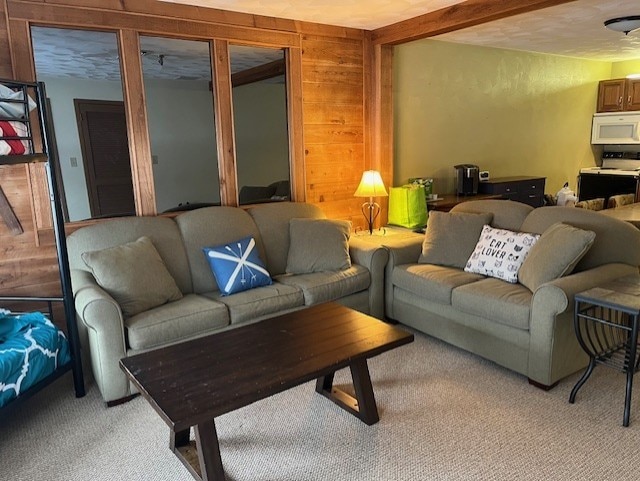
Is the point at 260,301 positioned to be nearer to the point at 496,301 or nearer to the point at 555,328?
the point at 496,301

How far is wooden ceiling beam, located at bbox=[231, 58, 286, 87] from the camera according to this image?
380 centimetres

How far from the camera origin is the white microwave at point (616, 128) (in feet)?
21.4

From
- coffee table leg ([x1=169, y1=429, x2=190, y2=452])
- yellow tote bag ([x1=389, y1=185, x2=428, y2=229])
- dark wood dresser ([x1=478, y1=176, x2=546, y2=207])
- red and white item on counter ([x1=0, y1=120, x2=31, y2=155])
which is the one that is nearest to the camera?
coffee table leg ([x1=169, y1=429, x2=190, y2=452])

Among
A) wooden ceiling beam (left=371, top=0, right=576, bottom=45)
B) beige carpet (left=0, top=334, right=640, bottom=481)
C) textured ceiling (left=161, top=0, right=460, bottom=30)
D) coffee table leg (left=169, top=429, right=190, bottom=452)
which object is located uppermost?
textured ceiling (left=161, top=0, right=460, bottom=30)

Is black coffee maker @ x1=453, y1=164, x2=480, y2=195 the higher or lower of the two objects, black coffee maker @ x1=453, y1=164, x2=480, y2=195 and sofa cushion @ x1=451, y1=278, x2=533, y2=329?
the higher

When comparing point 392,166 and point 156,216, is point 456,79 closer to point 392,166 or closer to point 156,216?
point 392,166

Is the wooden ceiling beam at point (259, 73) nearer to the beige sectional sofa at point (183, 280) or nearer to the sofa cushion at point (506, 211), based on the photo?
the beige sectional sofa at point (183, 280)

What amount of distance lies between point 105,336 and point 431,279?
6.92ft

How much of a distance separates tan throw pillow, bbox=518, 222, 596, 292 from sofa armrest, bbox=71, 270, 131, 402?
2.43 meters

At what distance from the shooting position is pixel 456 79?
518 cm

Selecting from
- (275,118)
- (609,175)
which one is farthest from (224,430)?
(609,175)

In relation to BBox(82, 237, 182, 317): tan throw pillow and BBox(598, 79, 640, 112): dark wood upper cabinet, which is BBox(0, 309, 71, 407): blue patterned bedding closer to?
BBox(82, 237, 182, 317): tan throw pillow

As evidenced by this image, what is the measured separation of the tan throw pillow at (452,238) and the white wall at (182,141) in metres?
1.75

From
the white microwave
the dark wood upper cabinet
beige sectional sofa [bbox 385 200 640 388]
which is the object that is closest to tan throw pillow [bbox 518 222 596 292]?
beige sectional sofa [bbox 385 200 640 388]
